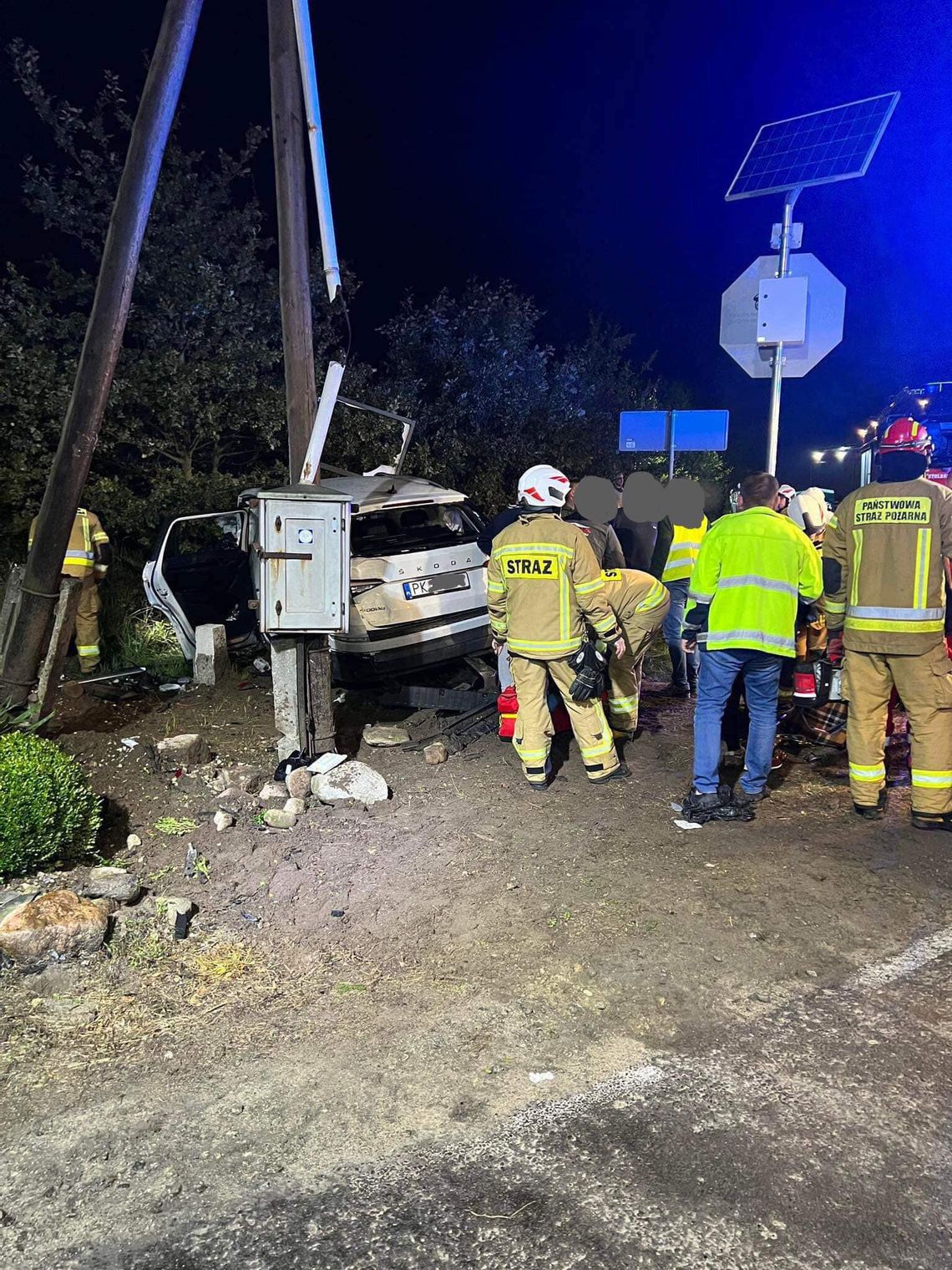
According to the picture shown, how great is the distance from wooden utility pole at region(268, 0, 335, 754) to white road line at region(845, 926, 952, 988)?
3497mm

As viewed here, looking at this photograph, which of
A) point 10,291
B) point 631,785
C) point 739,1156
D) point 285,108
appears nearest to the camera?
point 739,1156

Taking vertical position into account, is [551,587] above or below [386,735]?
above

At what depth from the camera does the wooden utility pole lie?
5703 mm

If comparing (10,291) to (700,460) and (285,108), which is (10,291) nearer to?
(285,108)

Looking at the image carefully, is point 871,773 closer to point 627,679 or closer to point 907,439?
point 627,679

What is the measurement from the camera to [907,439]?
16.1 ft

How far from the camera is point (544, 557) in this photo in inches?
205

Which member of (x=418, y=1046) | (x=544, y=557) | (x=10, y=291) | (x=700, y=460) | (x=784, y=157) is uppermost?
(x=784, y=157)

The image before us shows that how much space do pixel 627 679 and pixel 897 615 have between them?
1.95 metres

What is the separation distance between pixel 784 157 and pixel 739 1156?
802 centimetres

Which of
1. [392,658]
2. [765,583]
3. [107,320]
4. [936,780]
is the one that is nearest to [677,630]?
[392,658]

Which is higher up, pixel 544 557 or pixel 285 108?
pixel 285 108

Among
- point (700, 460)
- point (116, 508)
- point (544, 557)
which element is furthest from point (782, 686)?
point (700, 460)

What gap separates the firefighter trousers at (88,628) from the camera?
8.39 m
